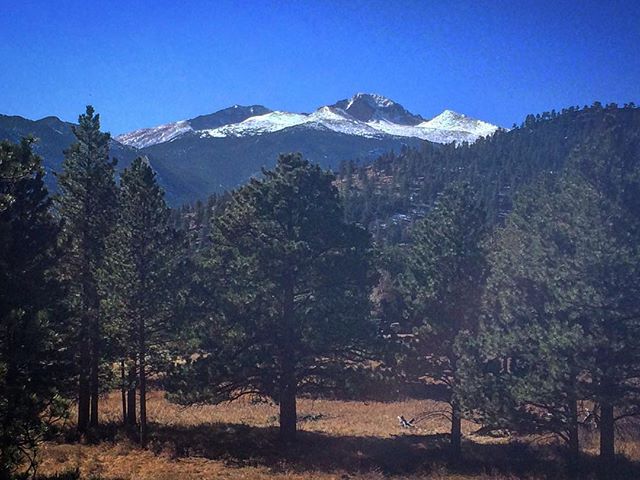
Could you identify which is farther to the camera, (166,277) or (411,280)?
(411,280)

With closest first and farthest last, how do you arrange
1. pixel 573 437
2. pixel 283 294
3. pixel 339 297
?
pixel 573 437
pixel 339 297
pixel 283 294

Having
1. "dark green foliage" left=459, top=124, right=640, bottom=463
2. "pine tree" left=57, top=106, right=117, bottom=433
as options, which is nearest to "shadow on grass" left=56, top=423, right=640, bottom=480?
"dark green foliage" left=459, top=124, right=640, bottom=463

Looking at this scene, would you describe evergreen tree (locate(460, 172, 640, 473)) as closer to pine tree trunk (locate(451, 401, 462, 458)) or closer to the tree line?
the tree line

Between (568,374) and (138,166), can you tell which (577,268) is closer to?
(568,374)

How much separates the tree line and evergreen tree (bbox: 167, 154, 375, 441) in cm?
7

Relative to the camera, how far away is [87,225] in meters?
25.8

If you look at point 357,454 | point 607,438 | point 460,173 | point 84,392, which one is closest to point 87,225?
point 84,392

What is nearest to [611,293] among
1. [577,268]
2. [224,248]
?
[577,268]

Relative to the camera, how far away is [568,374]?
21.6 m

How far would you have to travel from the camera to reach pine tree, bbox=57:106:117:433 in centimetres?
2538

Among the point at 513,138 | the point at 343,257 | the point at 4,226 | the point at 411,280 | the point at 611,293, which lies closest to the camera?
the point at 4,226

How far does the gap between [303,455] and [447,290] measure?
9687mm

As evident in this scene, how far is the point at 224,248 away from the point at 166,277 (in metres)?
2.82

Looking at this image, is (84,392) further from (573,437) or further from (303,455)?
(573,437)
